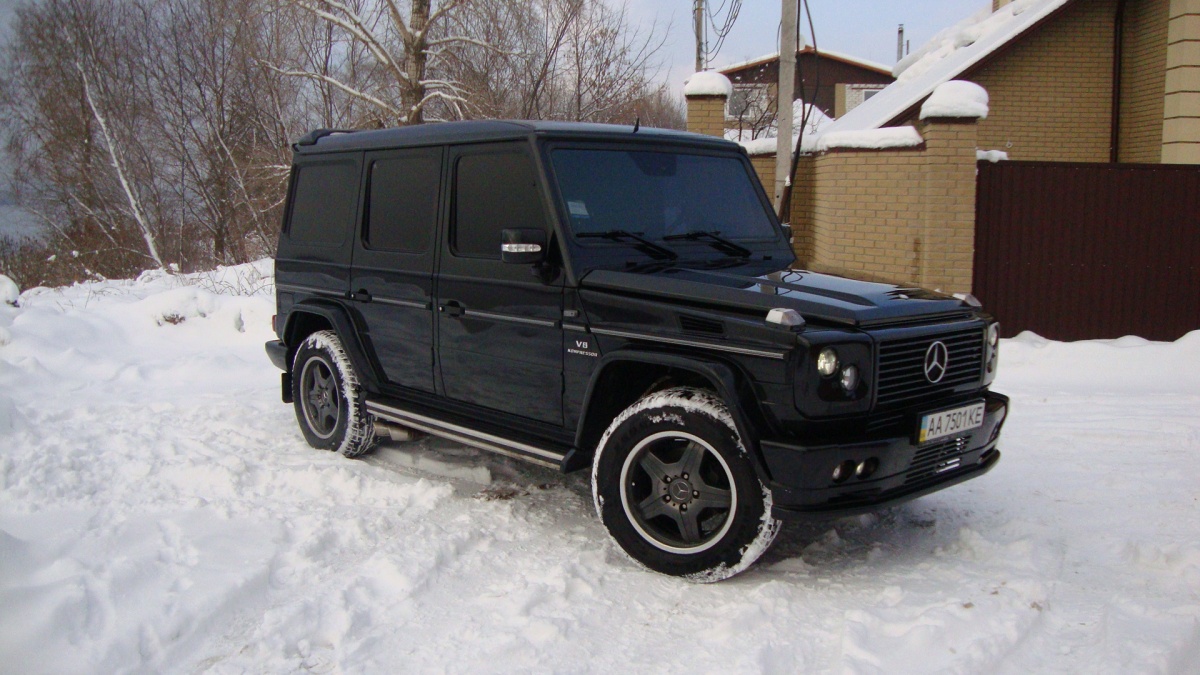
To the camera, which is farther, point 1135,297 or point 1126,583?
point 1135,297

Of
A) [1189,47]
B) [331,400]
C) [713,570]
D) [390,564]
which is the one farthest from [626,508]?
[1189,47]

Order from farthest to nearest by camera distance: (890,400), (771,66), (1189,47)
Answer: (771,66), (1189,47), (890,400)

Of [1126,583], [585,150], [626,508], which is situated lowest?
[1126,583]

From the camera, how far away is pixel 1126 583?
3836mm

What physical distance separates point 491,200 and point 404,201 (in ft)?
2.66

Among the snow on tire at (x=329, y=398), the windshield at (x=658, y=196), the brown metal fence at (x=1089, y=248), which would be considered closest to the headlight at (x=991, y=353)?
the windshield at (x=658, y=196)

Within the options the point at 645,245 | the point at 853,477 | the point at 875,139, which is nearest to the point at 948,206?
the point at 875,139

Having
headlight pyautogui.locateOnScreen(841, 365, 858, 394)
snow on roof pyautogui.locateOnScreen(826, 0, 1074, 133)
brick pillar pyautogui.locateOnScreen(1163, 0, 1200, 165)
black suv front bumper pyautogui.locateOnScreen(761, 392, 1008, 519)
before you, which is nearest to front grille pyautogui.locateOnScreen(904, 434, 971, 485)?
black suv front bumper pyautogui.locateOnScreen(761, 392, 1008, 519)

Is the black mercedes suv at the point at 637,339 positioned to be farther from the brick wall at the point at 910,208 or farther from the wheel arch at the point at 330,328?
the brick wall at the point at 910,208

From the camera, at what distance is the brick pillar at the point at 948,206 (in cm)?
Result: 909

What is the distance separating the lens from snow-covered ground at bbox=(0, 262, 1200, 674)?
3.21 metres

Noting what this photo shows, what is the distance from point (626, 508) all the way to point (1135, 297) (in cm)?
799

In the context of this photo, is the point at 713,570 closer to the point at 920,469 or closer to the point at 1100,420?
the point at 920,469

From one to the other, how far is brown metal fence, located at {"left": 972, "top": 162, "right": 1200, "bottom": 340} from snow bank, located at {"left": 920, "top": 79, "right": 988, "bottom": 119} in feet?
2.38
